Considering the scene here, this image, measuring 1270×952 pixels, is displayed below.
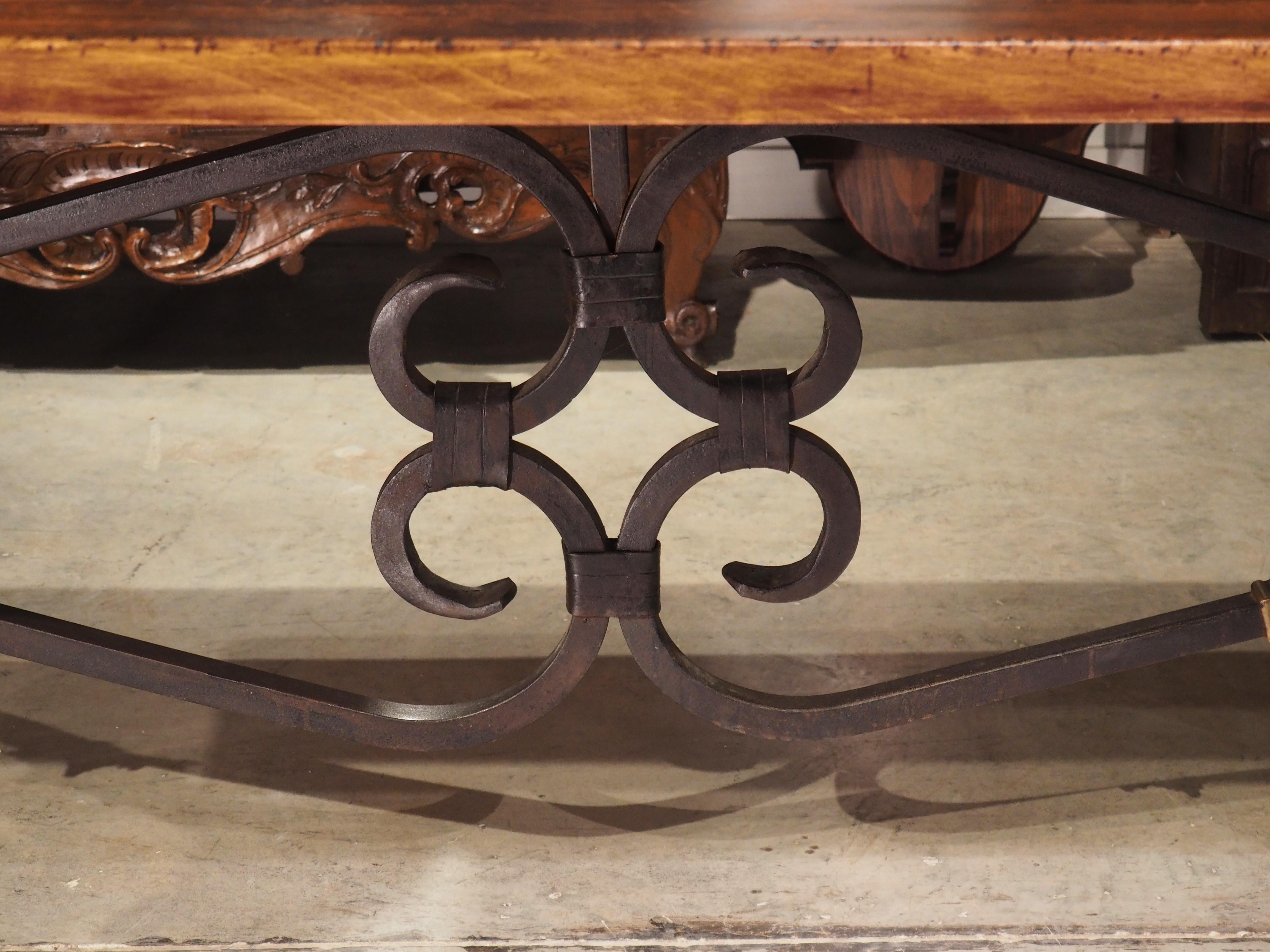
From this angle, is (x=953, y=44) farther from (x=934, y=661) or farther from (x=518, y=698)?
(x=934, y=661)

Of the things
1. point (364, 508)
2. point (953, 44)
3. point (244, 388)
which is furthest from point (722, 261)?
point (953, 44)

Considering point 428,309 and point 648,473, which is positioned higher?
point 428,309

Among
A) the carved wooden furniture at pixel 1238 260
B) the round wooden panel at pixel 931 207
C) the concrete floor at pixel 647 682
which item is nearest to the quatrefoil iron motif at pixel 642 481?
the concrete floor at pixel 647 682

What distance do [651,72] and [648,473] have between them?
12.1 inches

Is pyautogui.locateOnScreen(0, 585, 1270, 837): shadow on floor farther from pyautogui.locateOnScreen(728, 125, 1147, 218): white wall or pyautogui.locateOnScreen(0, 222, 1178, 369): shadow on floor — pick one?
pyautogui.locateOnScreen(728, 125, 1147, 218): white wall

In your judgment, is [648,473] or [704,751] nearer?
[648,473]

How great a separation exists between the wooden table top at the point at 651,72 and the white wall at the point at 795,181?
2600 mm

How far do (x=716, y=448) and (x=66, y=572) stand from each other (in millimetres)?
1151

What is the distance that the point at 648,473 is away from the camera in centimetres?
90

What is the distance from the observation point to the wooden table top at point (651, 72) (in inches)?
25.9

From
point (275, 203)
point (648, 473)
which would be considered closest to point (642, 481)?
point (648, 473)

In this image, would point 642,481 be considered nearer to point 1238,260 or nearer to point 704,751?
point 704,751

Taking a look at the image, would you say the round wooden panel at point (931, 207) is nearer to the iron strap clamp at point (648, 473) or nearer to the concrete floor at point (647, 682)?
the concrete floor at point (647, 682)

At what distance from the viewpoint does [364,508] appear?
1.88 metres
